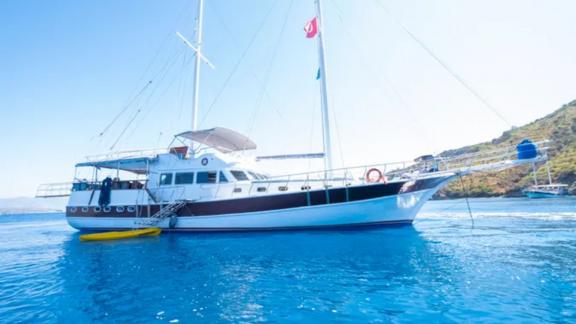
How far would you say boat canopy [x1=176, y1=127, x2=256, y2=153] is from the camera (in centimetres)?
1517

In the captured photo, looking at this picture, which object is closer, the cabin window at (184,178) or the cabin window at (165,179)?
the cabin window at (184,178)

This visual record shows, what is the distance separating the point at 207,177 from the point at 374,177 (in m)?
9.05

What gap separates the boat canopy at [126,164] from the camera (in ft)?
53.7

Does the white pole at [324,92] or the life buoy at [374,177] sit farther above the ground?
the white pole at [324,92]

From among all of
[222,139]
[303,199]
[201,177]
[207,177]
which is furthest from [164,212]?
[303,199]

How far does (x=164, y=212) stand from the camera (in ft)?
48.1

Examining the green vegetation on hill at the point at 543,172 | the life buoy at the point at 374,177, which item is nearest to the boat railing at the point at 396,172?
the life buoy at the point at 374,177

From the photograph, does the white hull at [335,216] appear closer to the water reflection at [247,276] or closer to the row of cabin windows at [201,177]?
the water reflection at [247,276]

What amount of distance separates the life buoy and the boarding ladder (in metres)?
9.83

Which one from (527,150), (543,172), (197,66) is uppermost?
(197,66)

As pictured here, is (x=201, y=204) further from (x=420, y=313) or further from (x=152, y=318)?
(x=420, y=313)

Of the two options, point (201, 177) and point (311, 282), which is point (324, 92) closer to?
point (201, 177)

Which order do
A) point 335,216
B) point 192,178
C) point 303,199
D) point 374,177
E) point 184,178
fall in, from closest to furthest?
point 374,177 < point 335,216 < point 303,199 < point 192,178 < point 184,178

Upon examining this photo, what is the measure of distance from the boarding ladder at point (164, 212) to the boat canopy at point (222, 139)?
12.7ft
